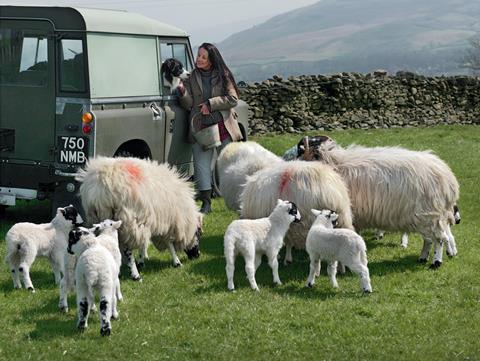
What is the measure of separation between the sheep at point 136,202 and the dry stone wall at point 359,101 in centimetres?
1212

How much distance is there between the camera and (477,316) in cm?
690

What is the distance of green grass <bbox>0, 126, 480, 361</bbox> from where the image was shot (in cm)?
609

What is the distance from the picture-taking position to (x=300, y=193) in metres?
8.42

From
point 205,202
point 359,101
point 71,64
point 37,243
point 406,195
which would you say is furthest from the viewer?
point 359,101

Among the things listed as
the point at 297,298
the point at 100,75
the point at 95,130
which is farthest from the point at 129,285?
the point at 100,75

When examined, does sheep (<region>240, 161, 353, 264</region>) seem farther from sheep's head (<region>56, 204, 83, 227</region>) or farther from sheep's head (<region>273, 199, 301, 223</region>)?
sheep's head (<region>56, 204, 83, 227</region>)

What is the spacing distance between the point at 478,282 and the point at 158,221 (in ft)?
11.0

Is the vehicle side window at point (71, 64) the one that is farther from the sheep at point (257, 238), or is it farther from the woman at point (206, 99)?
the sheep at point (257, 238)

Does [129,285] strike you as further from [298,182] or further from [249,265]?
[298,182]

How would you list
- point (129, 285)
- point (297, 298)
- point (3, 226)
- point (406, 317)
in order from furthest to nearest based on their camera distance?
1. point (3, 226)
2. point (129, 285)
3. point (297, 298)
4. point (406, 317)

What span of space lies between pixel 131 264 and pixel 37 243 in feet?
3.49

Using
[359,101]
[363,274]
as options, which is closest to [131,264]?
[363,274]

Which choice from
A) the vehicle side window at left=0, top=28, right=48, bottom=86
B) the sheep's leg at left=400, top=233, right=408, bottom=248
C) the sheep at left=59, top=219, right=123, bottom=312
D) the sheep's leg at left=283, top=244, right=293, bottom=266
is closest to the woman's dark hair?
the vehicle side window at left=0, top=28, right=48, bottom=86

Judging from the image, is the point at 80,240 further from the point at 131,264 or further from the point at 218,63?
the point at 218,63
